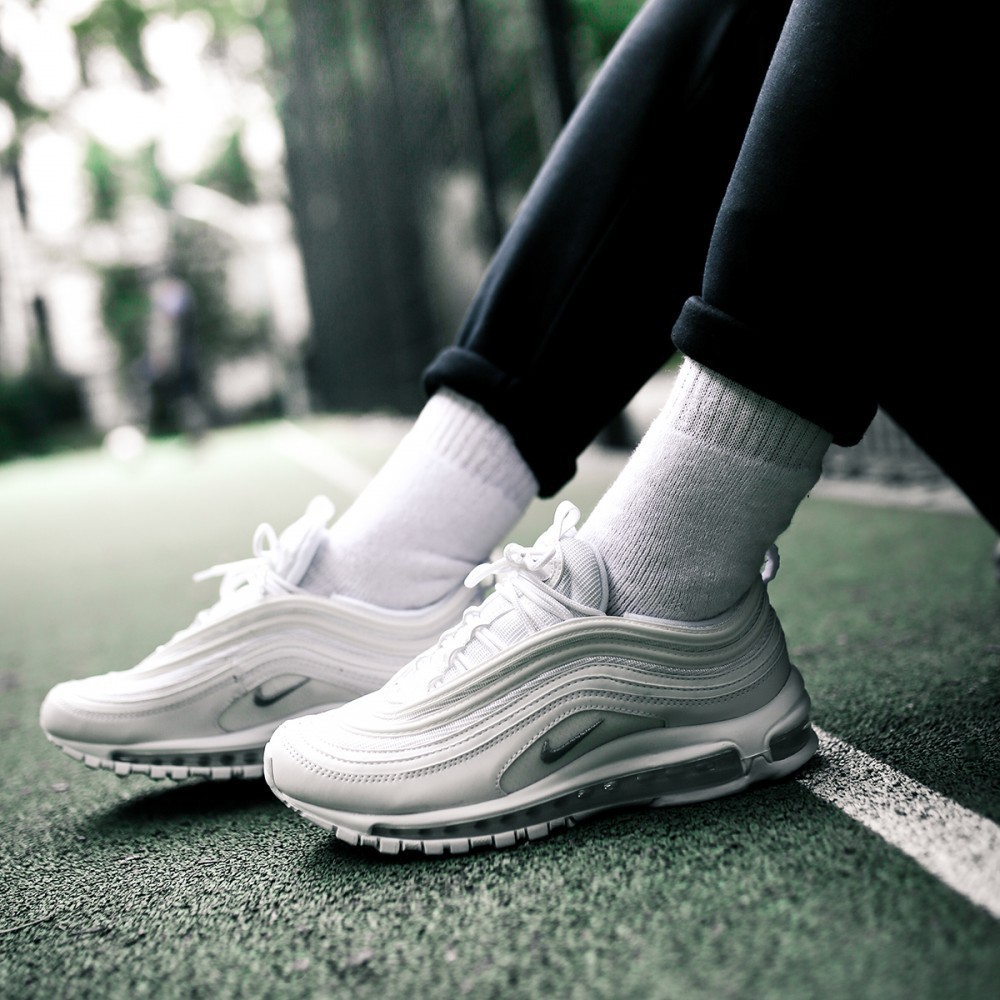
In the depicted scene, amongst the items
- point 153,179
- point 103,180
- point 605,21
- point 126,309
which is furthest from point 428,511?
point 103,180

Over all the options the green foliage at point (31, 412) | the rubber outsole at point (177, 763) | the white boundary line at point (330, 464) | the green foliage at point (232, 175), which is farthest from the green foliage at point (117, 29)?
the rubber outsole at point (177, 763)

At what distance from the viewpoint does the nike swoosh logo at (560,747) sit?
81 cm

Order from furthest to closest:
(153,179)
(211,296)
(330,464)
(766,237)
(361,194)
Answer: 1. (153,179)
2. (211,296)
3. (361,194)
4. (330,464)
5. (766,237)

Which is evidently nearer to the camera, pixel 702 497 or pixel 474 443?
pixel 702 497

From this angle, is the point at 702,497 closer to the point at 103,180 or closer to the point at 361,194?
the point at 361,194

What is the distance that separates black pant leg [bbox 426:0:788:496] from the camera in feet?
3.16

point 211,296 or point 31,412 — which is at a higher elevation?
point 211,296

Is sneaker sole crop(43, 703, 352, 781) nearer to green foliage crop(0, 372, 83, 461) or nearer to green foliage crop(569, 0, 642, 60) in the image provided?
green foliage crop(569, 0, 642, 60)

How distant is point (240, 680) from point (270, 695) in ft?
0.11

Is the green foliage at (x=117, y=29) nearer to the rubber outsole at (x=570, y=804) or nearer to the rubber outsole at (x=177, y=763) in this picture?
the rubber outsole at (x=177, y=763)

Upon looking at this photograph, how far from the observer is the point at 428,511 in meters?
1.05

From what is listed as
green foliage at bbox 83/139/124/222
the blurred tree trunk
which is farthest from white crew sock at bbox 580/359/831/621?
green foliage at bbox 83/139/124/222

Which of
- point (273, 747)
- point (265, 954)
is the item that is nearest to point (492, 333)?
point (273, 747)

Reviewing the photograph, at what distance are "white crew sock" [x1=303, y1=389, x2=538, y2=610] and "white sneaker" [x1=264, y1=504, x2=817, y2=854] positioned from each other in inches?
8.5
